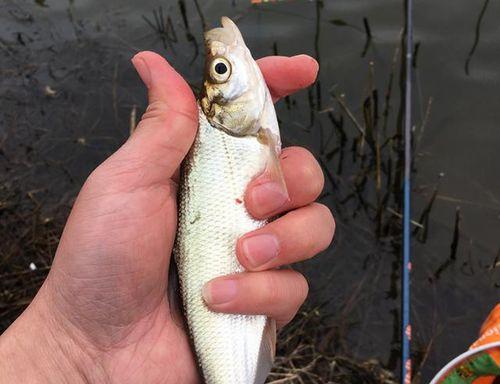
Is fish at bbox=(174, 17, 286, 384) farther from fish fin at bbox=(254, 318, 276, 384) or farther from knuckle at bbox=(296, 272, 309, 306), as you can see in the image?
knuckle at bbox=(296, 272, 309, 306)

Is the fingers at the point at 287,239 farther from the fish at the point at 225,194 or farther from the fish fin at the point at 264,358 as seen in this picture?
the fish fin at the point at 264,358

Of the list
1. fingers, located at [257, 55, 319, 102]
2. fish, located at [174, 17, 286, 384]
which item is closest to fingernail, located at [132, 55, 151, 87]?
fish, located at [174, 17, 286, 384]

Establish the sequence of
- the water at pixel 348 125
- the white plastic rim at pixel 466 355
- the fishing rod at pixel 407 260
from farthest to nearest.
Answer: the water at pixel 348 125 → the fishing rod at pixel 407 260 → the white plastic rim at pixel 466 355

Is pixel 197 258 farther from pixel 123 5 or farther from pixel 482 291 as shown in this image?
pixel 123 5

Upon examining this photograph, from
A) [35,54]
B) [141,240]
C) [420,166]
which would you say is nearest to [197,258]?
[141,240]

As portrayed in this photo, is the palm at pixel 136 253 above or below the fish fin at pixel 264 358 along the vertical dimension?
above

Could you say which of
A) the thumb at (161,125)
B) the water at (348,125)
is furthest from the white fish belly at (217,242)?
the water at (348,125)

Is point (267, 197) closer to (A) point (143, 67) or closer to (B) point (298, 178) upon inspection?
(B) point (298, 178)

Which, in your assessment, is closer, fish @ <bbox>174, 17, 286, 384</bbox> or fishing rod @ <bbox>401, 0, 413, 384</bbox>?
fish @ <bbox>174, 17, 286, 384</bbox>
